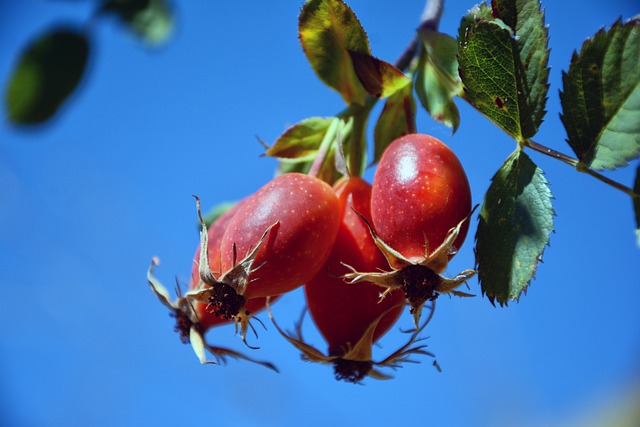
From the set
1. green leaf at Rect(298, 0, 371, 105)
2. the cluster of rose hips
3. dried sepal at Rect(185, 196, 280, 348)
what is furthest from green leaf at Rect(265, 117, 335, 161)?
dried sepal at Rect(185, 196, 280, 348)

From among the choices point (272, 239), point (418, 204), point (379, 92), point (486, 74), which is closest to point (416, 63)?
point (379, 92)

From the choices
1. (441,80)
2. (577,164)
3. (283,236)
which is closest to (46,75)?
(283,236)

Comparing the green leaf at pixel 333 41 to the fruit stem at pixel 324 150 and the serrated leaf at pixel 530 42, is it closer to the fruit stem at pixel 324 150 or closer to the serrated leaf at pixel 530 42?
the fruit stem at pixel 324 150

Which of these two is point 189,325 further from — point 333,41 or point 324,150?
point 333,41

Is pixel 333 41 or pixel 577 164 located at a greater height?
pixel 333 41

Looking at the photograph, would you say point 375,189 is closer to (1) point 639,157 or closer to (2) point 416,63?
(2) point 416,63

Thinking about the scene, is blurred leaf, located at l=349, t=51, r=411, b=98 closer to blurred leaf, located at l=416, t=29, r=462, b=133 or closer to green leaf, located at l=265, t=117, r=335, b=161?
blurred leaf, located at l=416, t=29, r=462, b=133
